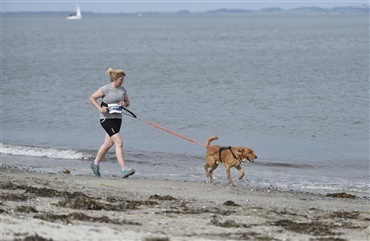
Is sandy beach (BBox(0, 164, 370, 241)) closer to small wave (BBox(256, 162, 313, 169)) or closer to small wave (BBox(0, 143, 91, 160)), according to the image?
small wave (BBox(256, 162, 313, 169))

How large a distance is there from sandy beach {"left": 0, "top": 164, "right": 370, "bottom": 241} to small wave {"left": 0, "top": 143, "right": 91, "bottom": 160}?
16.4ft

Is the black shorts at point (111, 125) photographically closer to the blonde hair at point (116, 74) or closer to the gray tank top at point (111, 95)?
the gray tank top at point (111, 95)

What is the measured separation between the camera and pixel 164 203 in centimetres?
1017

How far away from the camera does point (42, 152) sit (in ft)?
59.7

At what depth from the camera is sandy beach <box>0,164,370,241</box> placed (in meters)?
7.67

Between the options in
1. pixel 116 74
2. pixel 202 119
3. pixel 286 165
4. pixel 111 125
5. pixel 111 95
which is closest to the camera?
pixel 116 74

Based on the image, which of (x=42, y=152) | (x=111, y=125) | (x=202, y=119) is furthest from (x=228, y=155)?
(x=202, y=119)

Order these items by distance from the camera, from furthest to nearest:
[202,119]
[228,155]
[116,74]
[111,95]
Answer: [202,119]
[228,155]
[111,95]
[116,74]

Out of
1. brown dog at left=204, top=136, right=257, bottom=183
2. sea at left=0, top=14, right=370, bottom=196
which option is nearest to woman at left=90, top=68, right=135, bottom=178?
brown dog at left=204, top=136, right=257, bottom=183

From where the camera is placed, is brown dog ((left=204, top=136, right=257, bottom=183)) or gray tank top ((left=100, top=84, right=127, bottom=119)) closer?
gray tank top ((left=100, top=84, right=127, bottom=119))

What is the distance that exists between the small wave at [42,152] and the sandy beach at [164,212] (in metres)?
5.01

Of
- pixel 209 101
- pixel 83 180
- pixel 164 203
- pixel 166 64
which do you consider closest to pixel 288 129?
pixel 209 101

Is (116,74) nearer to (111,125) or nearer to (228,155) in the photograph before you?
(111,125)

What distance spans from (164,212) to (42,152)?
9.37 m
